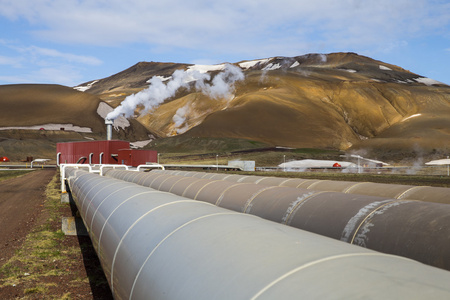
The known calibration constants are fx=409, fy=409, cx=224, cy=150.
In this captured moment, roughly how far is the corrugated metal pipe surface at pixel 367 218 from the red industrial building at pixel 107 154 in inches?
1682

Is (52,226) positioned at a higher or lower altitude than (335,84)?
lower

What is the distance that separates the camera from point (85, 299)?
9406mm

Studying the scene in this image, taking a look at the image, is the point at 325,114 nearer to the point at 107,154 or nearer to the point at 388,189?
the point at 107,154

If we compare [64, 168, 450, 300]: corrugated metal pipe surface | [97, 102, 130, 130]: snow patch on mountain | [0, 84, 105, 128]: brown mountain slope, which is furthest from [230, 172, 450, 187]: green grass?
[0, 84, 105, 128]: brown mountain slope

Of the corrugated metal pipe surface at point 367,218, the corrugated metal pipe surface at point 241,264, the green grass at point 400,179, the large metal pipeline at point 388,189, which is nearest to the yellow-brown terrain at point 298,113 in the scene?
the green grass at point 400,179

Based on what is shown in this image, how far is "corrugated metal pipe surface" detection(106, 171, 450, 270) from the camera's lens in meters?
5.67

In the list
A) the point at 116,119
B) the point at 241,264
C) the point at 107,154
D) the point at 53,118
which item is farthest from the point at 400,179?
the point at 53,118

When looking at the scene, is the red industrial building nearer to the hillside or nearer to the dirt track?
the dirt track

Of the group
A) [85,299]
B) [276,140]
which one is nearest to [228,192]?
[85,299]

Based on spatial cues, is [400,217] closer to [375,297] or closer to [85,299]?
[375,297]

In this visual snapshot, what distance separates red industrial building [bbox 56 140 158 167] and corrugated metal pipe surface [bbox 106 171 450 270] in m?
42.7

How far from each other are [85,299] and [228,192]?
4514 millimetres

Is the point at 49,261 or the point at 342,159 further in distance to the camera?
the point at 342,159

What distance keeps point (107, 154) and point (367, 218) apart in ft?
168
